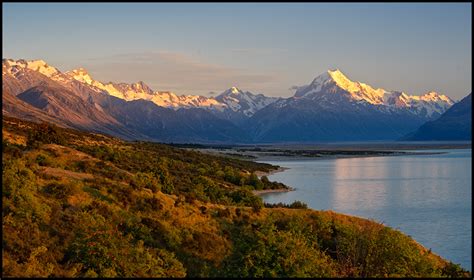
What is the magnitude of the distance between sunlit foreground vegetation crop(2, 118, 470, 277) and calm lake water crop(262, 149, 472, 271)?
11.0 m

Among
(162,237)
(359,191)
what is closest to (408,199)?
(359,191)

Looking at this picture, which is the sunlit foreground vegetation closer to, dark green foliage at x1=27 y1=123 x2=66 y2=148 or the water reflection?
dark green foliage at x1=27 y1=123 x2=66 y2=148

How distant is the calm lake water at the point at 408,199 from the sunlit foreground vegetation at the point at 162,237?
11.0m

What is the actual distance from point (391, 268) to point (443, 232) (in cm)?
2274

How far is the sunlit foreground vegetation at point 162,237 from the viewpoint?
1055 inches

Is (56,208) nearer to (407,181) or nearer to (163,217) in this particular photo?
(163,217)

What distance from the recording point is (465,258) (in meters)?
42.6

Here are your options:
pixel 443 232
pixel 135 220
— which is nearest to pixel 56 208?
pixel 135 220

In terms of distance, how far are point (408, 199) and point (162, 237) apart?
51.6 metres

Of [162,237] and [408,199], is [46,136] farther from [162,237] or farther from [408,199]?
[408,199]

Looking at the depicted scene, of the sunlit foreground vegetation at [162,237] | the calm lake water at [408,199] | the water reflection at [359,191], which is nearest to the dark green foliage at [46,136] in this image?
the sunlit foreground vegetation at [162,237]

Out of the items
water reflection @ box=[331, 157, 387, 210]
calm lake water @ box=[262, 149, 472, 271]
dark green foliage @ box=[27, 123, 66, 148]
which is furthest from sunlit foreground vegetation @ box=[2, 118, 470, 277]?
water reflection @ box=[331, 157, 387, 210]

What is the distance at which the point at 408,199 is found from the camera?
249 feet

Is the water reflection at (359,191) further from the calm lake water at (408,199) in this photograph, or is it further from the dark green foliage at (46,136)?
the dark green foliage at (46,136)
